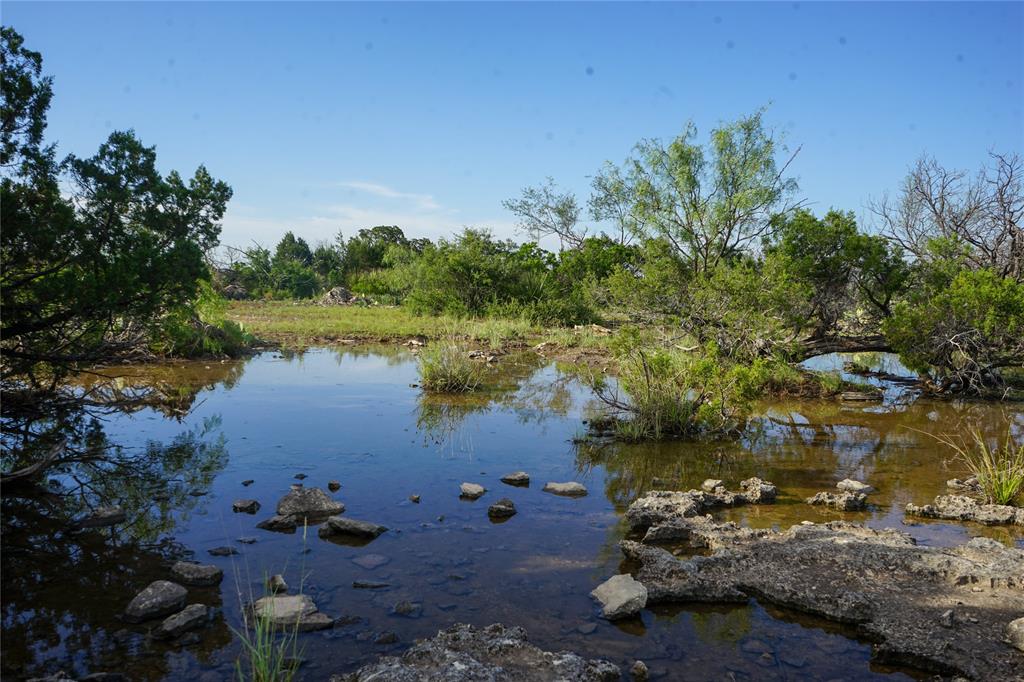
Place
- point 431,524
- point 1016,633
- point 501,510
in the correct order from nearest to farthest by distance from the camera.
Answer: point 1016,633 → point 431,524 → point 501,510

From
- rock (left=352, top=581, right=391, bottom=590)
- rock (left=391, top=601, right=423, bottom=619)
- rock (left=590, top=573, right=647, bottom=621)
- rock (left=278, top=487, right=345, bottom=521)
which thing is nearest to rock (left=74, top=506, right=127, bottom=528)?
rock (left=278, top=487, right=345, bottom=521)

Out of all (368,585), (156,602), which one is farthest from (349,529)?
(156,602)

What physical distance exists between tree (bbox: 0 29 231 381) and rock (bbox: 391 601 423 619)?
3833mm

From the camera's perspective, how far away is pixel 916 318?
11.2 m

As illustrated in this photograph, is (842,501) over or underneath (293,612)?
over

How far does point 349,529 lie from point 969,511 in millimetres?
5239

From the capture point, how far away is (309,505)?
18.2 ft

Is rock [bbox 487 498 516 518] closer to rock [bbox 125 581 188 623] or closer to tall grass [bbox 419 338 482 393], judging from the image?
rock [bbox 125 581 188 623]

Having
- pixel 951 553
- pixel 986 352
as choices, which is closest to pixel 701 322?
pixel 986 352

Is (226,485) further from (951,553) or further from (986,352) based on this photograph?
(986,352)

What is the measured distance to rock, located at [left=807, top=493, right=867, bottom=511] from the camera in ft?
19.8

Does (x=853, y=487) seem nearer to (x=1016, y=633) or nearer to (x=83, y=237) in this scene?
(x=1016, y=633)

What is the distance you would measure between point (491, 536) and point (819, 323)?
9.89 meters

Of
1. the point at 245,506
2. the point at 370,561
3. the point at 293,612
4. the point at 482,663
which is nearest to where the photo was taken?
the point at 482,663
